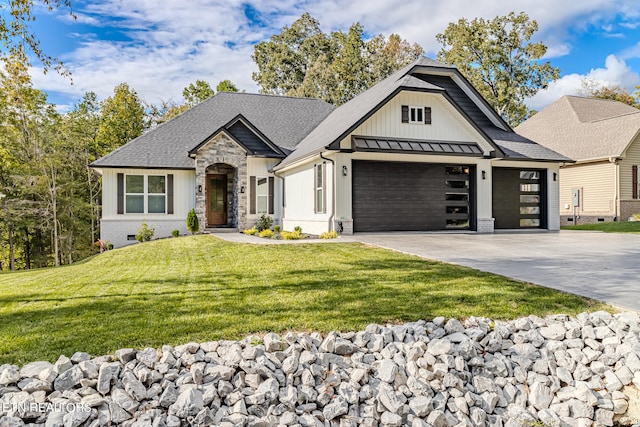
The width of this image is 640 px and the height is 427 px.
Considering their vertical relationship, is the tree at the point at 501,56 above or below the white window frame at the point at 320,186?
above

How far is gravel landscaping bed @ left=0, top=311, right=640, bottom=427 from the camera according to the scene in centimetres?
316

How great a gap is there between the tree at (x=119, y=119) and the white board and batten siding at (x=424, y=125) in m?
18.7

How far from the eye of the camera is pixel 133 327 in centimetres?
414

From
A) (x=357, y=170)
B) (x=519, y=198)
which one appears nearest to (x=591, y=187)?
(x=519, y=198)

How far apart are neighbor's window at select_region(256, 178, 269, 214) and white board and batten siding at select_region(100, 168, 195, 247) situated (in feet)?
8.14

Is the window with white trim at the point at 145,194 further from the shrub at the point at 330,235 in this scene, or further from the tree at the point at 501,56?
the tree at the point at 501,56

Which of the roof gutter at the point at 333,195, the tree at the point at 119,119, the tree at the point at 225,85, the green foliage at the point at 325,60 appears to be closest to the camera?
the roof gutter at the point at 333,195

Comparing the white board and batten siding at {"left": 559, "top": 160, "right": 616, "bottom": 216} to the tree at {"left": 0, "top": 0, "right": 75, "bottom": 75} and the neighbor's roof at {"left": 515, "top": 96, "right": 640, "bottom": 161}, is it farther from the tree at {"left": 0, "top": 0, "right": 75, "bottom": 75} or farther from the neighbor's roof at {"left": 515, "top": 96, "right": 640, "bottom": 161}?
the tree at {"left": 0, "top": 0, "right": 75, "bottom": 75}

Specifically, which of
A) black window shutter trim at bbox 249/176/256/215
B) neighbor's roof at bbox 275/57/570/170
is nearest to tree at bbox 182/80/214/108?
black window shutter trim at bbox 249/176/256/215

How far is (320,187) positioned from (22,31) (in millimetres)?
8264

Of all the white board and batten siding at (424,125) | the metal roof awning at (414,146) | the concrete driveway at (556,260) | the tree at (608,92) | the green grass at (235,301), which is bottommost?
the green grass at (235,301)

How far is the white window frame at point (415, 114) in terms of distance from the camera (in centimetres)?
1342

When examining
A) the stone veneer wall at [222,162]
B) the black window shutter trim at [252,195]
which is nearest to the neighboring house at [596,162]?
the black window shutter trim at [252,195]

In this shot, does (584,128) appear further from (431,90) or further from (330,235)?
(330,235)
